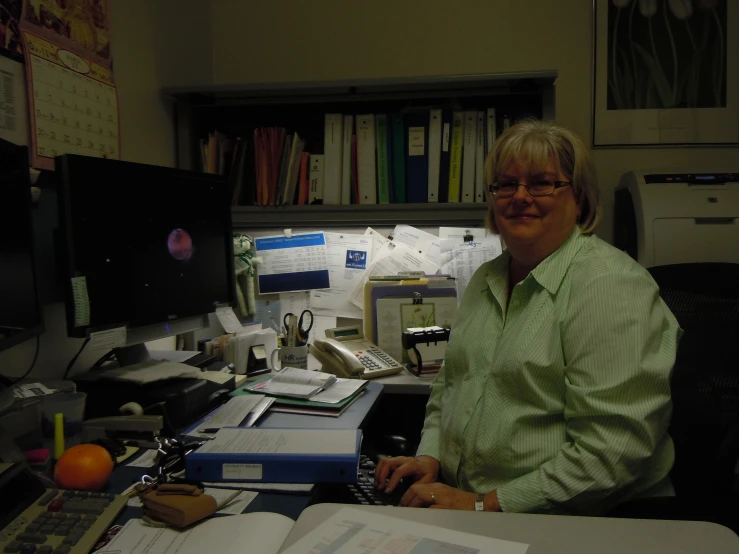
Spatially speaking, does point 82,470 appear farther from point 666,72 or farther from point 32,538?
point 666,72

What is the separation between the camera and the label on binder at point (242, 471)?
3.71 feet

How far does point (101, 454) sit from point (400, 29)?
6.71 feet

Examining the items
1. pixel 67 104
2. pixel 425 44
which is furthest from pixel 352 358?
pixel 425 44

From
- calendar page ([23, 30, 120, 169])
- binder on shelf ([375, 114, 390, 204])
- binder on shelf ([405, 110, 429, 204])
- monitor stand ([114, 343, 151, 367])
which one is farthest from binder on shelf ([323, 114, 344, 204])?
monitor stand ([114, 343, 151, 367])

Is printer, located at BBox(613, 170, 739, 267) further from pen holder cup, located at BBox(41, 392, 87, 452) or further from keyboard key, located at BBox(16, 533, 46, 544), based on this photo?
keyboard key, located at BBox(16, 533, 46, 544)

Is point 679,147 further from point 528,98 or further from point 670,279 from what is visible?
point 670,279

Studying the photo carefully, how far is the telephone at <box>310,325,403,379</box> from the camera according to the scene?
1.85 meters

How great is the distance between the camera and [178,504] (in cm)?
94

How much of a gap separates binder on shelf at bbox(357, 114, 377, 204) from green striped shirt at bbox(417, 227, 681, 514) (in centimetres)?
99

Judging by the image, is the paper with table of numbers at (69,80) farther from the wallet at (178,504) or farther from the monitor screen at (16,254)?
the wallet at (178,504)

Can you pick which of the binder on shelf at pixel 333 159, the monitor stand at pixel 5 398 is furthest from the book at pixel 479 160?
the monitor stand at pixel 5 398

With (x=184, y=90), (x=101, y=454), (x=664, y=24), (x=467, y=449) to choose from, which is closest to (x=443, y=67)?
(x=664, y=24)

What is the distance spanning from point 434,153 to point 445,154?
0.04 m

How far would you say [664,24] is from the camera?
234 cm
